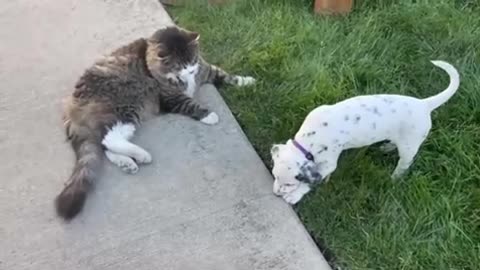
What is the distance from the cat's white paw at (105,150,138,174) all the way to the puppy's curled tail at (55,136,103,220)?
0.18ft

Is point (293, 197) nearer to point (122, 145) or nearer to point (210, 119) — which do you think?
point (210, 119)

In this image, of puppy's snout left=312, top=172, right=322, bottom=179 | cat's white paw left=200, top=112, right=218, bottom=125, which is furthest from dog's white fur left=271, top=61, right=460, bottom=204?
cat's white paw left=200, top=112, right=218, bottom=125

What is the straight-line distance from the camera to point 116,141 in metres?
3.26

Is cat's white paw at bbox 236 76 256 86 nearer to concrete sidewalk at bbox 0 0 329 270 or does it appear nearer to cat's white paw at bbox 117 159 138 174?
→ concrete sidewalk at bbox 0 0 329 270

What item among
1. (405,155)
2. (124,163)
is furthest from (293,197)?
(124,163)

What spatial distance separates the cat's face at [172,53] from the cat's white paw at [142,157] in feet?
1.34

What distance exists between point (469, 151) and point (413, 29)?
882 millimetres

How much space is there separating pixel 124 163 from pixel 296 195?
73 centimetres

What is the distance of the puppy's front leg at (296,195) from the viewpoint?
303cm

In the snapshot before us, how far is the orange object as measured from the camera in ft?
13.0

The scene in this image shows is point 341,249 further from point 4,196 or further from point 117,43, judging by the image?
A: point 117,43

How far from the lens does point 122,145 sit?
3.23 m

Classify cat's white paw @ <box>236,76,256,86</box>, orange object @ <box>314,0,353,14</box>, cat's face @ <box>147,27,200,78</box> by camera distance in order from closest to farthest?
cat's face @ <box>147,27,200,78</box> < cat's white paw @ <box>236,76,256,86</box> < orange object @ <box>314,0,353,14</box>

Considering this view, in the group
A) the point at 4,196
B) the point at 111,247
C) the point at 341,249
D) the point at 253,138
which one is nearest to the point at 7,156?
the point at 4,196
